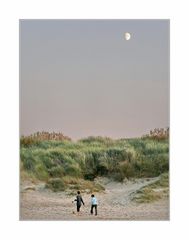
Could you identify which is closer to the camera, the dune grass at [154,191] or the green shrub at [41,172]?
the dune grass at [154,191]

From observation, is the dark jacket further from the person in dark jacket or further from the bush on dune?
the bush on dune

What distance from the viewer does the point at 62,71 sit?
62.2 feet

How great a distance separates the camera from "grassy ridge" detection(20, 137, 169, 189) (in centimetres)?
1894

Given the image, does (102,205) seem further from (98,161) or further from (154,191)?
(154,191)

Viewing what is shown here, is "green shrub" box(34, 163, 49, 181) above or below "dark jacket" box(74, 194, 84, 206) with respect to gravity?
above

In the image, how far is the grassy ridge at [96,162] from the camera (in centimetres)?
1894

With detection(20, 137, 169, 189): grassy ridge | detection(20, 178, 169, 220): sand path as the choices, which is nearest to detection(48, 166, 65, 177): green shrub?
detection(20, 137, 169, 189): grassy ridge

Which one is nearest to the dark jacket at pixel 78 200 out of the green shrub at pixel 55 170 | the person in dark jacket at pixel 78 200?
the person in dark jacket at pixel 78 200

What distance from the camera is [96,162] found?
748 inches

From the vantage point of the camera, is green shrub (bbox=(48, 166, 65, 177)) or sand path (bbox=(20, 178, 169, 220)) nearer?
sand path (bbox=(20, 178, 169, 220))

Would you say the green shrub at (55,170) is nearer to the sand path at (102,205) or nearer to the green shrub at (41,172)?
the green shrub at (41,172)
